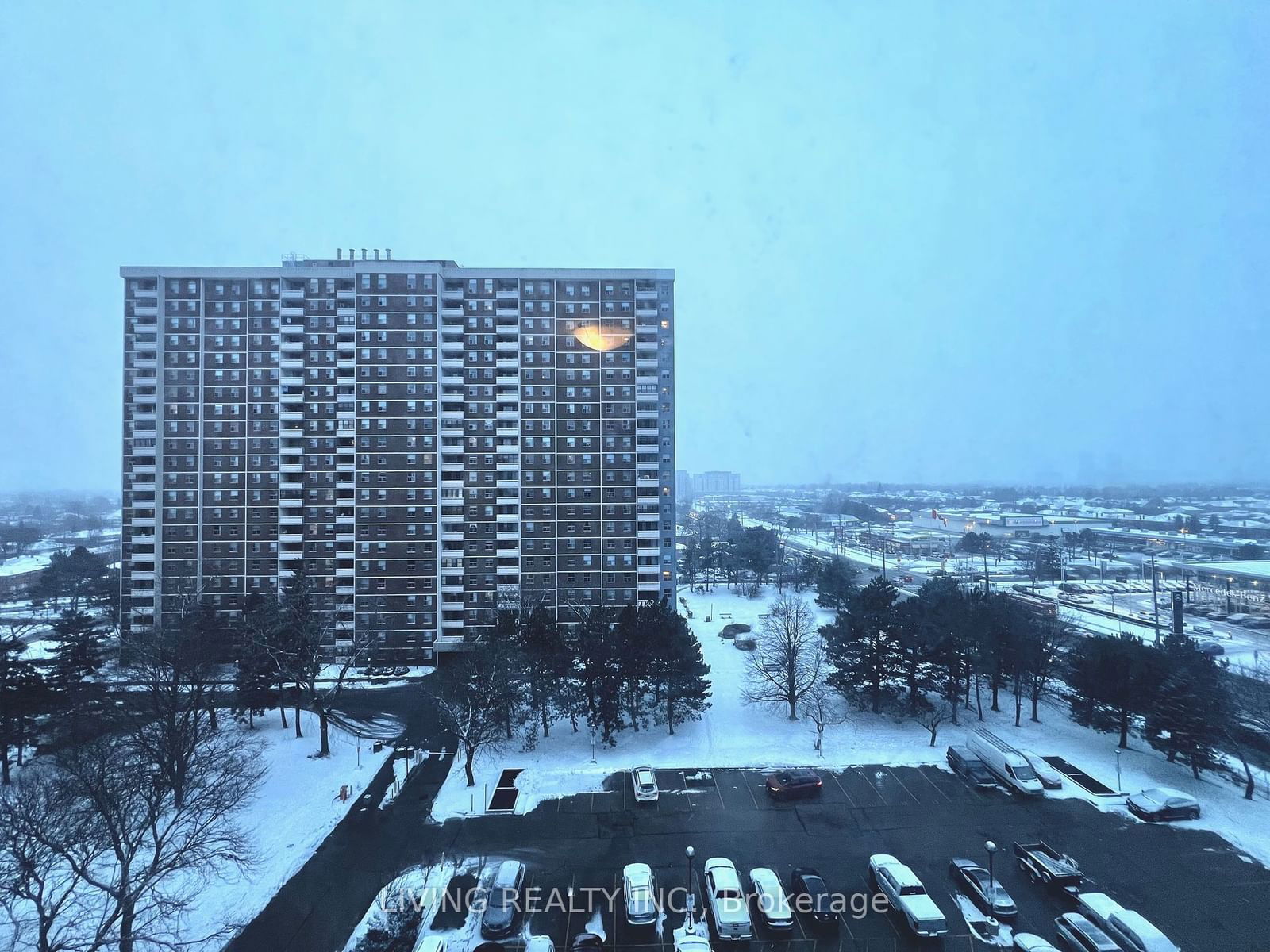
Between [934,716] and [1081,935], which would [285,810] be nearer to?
Answer: [1081,935]

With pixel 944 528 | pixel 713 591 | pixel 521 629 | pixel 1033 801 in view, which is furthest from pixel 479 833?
pixel 944 528

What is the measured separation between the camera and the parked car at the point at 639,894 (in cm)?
1155

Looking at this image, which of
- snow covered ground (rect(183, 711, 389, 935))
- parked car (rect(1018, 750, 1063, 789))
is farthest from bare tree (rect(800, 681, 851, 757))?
snow covered ground (rect(183, 711, 389, 935))

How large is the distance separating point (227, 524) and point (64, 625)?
37.1 feet

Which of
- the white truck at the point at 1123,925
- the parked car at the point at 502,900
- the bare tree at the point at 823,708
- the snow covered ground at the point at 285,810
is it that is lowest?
the snow covered ground at the point at 285,810

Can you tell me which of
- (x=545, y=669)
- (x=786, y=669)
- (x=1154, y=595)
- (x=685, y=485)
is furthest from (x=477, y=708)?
(x=685, y=485)

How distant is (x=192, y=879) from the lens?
1337 cm

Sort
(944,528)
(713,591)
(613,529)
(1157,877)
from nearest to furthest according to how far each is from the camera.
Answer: (1157,877) → (613,529) → (713,591) → (944,528)

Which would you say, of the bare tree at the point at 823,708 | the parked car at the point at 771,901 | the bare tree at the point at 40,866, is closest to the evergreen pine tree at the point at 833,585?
the bare tree at the point at 823,708

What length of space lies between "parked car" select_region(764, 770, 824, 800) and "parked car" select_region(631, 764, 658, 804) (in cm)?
352

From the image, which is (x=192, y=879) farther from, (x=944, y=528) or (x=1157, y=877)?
(x=944, y=528)

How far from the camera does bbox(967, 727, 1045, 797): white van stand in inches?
657

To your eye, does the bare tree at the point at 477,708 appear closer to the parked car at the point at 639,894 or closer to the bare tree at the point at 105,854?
the bare tree at the point at 105,854

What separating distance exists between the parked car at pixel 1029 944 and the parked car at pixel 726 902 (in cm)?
386
